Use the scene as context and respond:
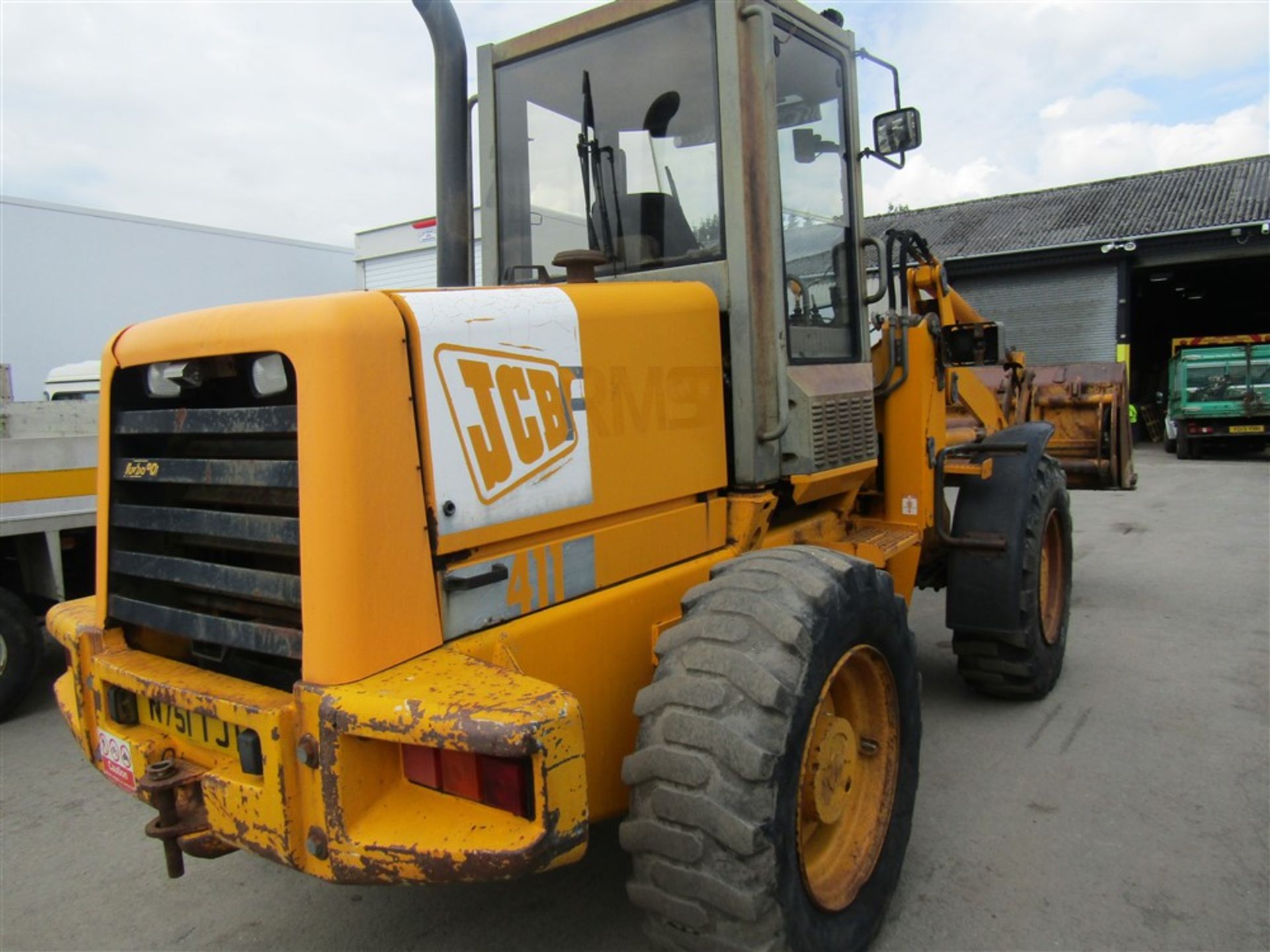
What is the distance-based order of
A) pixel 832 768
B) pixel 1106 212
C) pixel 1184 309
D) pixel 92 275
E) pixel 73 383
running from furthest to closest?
pixel 1184 309 < pixel 1106 212 < pixel 92 275 < pixel 73 383 < pixel 832 768

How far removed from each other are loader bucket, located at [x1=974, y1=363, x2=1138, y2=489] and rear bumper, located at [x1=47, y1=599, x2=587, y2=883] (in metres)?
5.81

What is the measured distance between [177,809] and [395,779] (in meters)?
0.64

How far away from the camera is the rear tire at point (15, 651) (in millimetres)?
5133

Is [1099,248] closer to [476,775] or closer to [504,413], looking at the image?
[504,413]

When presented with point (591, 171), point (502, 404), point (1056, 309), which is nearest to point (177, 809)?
point (502, 404)

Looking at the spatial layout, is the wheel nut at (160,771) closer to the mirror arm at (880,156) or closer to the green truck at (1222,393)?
the mirror arm at (880,156)

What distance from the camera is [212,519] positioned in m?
2.41

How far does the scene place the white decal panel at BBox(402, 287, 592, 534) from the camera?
2.19 meters

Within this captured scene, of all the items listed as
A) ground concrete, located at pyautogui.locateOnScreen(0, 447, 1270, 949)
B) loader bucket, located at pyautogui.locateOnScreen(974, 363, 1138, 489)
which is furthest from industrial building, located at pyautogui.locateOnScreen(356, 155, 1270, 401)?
ground concrete, located at pyautogui.locateOnScreen(0, 447, 1270, 949)

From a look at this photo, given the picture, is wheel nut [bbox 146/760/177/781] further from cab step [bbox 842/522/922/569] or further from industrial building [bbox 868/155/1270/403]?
industrial building [bbox 868/155/1270/403]

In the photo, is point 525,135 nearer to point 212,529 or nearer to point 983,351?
point 212,529

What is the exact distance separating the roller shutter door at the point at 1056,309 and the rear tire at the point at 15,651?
69.7 ft

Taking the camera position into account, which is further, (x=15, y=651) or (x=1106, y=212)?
(x=1106, y=212)

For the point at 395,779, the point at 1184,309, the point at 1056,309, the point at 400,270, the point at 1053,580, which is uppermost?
the point at 400,270
